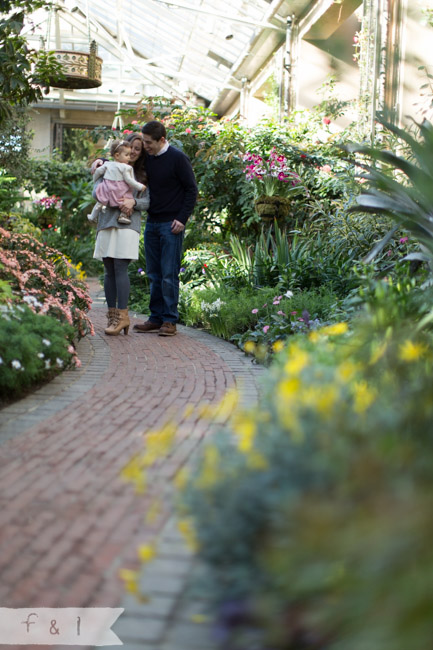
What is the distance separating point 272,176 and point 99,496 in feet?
22.7

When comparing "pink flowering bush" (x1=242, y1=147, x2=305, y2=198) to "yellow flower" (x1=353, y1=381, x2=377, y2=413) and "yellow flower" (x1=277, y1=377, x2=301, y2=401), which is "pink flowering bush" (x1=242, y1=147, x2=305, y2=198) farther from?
"yellow flower" (x1=277, y1=377, x2=301, y2=401)

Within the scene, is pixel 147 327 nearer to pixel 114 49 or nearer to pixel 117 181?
pixel 117 181

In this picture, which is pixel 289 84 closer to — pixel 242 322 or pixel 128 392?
pixel 242 322

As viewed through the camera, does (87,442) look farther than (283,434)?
Yes

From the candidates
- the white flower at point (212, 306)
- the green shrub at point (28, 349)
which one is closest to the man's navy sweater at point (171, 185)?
the white flower at point (212, 306)

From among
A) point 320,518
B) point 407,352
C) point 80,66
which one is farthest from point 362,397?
point 80,66

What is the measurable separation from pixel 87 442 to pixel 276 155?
6.62 m

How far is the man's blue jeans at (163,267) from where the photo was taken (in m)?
6.47

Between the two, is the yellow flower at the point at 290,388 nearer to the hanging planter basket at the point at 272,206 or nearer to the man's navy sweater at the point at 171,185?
the man's navy sweater at the point at 171,185

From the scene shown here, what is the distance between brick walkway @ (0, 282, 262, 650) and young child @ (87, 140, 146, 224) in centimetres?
178

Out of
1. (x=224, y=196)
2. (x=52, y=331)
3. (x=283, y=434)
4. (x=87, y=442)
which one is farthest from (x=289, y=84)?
(x=283, y=434)

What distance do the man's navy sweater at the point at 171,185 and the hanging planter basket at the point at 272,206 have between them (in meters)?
2.39

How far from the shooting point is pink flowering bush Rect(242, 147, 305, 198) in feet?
29.2

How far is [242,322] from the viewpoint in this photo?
612 centimetres
